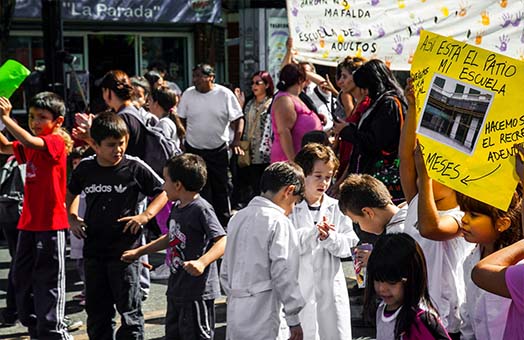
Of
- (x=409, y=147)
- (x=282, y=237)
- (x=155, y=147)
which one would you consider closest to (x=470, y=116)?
(x=409, y=147)

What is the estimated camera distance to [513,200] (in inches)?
150

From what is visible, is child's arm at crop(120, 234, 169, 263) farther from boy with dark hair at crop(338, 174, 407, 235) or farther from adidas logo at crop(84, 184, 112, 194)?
boy with dark hair at crop(338, 174, 407, 235)

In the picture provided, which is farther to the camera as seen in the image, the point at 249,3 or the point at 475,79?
the point at 249,3

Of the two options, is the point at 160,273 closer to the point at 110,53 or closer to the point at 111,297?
the point at 111,297

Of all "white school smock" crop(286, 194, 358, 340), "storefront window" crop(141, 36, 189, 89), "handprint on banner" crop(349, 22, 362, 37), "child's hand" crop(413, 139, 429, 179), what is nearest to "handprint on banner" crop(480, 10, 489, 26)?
"handprint on banner" crop(349, 22, 362, 37)

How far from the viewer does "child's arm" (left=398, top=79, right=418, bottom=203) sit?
4309 mm

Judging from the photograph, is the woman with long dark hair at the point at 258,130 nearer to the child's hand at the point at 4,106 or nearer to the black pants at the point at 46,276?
the black pants at the point at 46,276

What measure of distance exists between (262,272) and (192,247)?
68 cm

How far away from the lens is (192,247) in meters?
5.20

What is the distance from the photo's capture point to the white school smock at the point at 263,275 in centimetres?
461

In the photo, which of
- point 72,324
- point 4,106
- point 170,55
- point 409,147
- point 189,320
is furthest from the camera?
point 170,55

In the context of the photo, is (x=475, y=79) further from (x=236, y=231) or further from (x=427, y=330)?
(x=236, y=231)

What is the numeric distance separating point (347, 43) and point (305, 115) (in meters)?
0.97

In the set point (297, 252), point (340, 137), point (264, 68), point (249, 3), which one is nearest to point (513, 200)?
point (297, 252)
